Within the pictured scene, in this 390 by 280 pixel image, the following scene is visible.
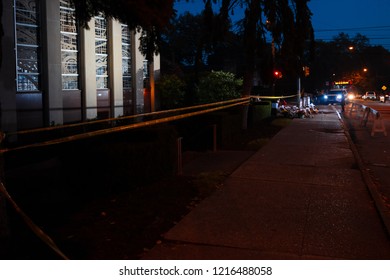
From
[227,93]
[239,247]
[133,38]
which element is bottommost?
[239,247]

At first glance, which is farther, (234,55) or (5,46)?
(234,55)

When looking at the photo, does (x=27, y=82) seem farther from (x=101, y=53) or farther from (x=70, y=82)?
(x=101, y=53)

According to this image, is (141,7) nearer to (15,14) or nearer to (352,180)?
(352,180)

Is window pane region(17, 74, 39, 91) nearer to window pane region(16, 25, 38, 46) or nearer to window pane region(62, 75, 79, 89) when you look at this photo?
window pane region(16, 25, 38, 46)

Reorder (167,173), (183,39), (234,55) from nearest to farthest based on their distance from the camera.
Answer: (167,173), (183,39), (234,55)

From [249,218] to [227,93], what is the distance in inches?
564

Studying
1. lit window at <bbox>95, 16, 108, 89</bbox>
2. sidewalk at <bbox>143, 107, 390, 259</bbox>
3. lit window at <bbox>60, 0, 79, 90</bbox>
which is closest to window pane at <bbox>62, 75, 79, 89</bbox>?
lit window at <bbox>60, 0, 79, 90</bbox>

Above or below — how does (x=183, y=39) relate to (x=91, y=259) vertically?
above

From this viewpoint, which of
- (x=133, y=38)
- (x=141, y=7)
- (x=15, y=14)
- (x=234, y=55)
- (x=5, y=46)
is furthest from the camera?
(x=234, y=55)

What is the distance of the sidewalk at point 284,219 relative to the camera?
520cm

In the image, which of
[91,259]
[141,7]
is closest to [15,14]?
[141,7]

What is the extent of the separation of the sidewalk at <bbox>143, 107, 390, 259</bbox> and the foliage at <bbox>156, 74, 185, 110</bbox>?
414 inches

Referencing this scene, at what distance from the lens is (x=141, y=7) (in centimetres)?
639

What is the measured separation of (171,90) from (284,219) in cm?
1515
